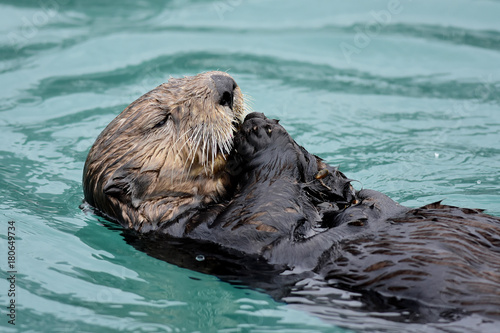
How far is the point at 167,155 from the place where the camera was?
165 inches

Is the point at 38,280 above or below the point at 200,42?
below

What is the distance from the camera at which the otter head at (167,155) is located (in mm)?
4152

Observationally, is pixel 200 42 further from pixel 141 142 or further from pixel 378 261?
pixel 378 261

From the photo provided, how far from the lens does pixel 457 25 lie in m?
9.43

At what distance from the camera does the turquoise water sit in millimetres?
3859

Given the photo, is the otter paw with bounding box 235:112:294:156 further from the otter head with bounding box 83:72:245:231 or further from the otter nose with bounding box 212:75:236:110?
the otter nose with bounding box 212:75:236:110

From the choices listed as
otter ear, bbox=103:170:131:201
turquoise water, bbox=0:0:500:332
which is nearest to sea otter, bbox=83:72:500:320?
otter ear, bbox=103:170:131:201

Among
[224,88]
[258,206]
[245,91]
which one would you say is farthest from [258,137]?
[245,91]

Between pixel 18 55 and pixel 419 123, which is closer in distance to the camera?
pixel 419 123

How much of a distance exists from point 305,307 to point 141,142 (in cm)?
156

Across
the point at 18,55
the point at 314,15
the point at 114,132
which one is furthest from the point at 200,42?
the point at 114,132

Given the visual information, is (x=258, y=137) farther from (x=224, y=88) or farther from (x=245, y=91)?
(x=245, y=91)

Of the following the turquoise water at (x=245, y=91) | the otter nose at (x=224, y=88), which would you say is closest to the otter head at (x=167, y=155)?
the otter nose at (x=224, y=88)

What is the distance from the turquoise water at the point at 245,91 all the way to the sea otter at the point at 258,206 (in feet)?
0.87
